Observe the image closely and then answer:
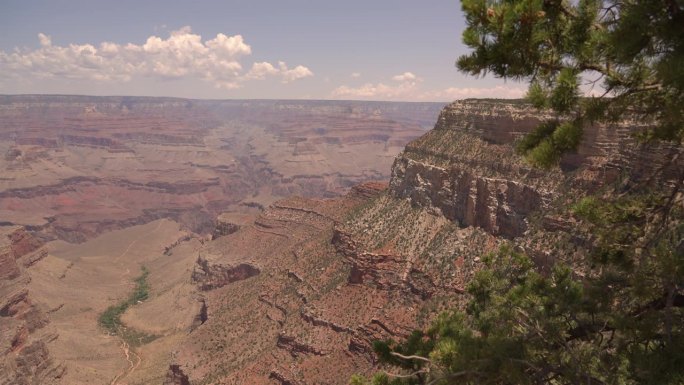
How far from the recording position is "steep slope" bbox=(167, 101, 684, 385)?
121 feet

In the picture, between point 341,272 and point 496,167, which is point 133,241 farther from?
point 496,167

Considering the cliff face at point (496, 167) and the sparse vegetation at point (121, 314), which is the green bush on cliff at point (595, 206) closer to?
the cliff face at point (496, 167)

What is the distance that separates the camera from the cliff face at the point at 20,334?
51625 millimetres

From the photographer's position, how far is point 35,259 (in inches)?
3656

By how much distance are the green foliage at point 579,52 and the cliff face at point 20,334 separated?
188 feet

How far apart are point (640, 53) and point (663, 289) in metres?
6.14

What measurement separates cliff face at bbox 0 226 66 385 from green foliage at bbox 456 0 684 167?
5720 cm

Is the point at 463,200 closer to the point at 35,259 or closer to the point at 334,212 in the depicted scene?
the point at 334,212

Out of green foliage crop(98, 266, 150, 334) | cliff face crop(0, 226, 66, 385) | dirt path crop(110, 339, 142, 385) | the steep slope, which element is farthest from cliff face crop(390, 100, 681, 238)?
green foliage crop(98, 266, 150, 334)

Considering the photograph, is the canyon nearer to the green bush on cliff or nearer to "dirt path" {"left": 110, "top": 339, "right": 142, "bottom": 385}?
"dirt path" {"left": 110, "top": 339, "right": 142, "bottom": 385}

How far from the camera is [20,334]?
56.2 meters

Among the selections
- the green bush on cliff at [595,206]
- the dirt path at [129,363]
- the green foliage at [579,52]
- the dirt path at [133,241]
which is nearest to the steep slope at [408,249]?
the dirt path at [129,363]

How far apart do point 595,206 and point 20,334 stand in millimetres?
63635

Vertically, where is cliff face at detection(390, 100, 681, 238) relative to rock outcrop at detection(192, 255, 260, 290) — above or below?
above
